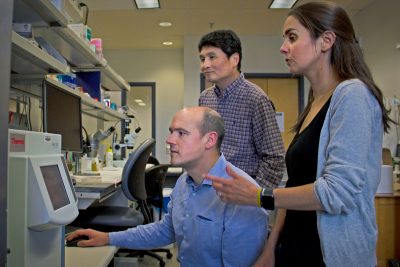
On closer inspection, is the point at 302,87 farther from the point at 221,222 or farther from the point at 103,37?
the point at 221,222

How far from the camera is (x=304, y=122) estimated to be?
1.12 metres

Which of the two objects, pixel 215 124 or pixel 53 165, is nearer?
pixel 53 165

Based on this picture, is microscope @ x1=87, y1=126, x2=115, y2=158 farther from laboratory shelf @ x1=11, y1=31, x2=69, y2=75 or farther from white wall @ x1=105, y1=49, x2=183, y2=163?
white wall @ x1=105, y1=49, x2=183, y2=163

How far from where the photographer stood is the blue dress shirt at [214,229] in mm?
1088

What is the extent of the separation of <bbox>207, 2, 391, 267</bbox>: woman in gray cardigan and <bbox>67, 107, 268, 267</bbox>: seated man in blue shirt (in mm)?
122

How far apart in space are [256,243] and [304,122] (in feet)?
1.33

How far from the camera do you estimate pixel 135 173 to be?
2178mm

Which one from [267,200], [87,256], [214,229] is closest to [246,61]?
[87,256]

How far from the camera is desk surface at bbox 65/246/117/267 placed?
1324 millimetres

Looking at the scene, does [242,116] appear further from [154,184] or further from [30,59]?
[154,184]

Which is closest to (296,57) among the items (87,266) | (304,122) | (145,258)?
(304,122)

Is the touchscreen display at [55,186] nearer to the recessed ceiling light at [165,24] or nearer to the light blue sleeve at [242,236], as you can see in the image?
the light blue sleeve at [242,236]

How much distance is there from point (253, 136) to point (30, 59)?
1.00 metres

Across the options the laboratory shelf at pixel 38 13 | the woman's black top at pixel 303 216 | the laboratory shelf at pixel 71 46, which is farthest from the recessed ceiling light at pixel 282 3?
the woman's black top at pixel 303 216
